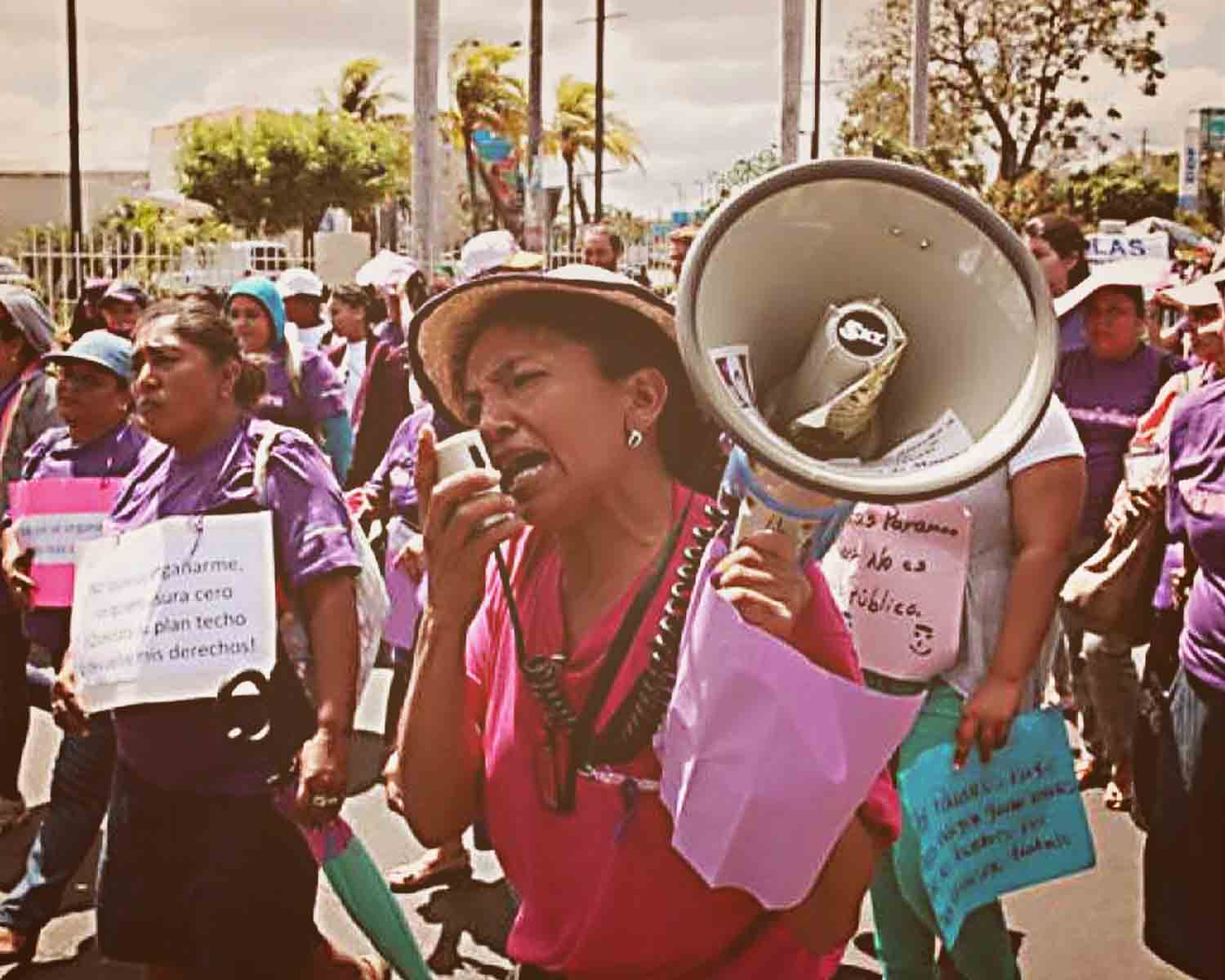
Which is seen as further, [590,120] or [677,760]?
[590,120]

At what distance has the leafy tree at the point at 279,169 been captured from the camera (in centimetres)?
4569

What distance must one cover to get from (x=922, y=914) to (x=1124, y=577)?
91cm

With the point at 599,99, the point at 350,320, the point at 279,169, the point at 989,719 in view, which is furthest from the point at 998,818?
the point at 279,169

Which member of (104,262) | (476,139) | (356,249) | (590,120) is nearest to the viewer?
(104,262)

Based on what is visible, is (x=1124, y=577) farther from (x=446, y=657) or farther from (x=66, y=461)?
(x=66, y=461)

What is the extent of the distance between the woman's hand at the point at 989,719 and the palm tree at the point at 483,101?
46.7 meters

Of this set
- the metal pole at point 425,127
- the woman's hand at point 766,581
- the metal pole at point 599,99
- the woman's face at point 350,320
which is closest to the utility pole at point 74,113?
the metal pole at point 425,127

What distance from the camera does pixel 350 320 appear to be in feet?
32.0

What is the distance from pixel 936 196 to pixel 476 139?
5027 centimetres

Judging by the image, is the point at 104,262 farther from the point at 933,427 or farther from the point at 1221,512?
the point at 933,427

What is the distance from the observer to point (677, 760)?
1929mm

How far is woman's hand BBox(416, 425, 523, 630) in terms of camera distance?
6.45ft

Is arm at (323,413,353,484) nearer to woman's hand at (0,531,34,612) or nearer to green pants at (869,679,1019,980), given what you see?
woman's hand at (0,531,34,612)

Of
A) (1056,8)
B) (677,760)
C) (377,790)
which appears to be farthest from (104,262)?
(1056,8)
